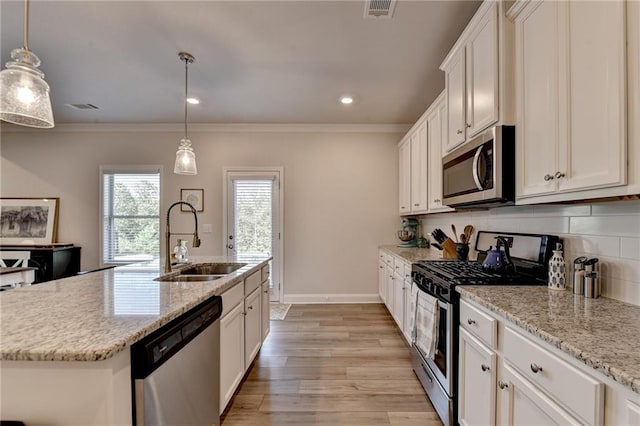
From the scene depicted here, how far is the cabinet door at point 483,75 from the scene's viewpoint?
1.79 m

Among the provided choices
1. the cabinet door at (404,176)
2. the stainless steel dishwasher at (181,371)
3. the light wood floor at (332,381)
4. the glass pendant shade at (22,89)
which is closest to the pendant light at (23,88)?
the glass pendant shade at (22,89)

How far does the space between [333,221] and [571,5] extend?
147 inches

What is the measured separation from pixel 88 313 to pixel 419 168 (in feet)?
10.9

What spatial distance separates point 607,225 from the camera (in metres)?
1.50

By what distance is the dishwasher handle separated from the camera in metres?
1.06

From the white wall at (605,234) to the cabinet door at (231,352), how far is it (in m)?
2.01

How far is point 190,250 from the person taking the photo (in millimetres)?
4828

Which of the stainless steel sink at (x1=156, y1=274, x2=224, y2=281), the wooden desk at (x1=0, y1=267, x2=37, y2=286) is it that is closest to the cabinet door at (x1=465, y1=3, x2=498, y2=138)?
the stainless steel sink at (x1=156, y1=274, x2=224, y2=281)

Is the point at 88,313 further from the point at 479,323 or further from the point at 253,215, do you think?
the point at 253,215

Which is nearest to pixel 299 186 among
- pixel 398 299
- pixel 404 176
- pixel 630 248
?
pixel 404 176

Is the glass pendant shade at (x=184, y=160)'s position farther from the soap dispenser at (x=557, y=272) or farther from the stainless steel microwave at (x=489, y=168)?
the soap dispenser at (x=557, y=272)

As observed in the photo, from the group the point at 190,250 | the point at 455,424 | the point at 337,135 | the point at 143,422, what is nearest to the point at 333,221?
the point at 337,135

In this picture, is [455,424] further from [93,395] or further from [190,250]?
[190,250]

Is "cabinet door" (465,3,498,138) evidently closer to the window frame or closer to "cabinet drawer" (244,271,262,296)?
"cabinet drawer" (244,271,262,296)
